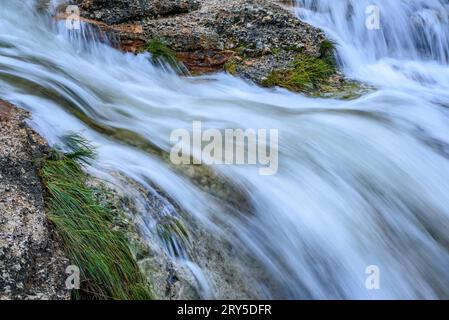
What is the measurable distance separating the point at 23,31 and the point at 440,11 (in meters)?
5.08

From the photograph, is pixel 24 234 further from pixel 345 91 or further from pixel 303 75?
pixel 345 91

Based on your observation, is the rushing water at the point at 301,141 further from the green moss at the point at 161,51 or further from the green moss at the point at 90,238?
the green moss at the point at 90,238

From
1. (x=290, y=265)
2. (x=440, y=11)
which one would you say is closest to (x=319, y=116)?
(x=290, y=265)

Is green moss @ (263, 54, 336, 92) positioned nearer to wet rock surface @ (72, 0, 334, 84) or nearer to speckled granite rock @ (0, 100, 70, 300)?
wet rock surface @ (72, 0, 334, 84)

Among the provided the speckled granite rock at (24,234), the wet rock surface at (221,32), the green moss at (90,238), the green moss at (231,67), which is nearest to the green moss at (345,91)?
the wet rock surface at (221,32)

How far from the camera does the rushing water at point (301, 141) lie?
3.92 meters

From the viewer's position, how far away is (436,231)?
14.2 ft

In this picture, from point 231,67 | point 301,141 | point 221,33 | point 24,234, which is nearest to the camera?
point 24,234

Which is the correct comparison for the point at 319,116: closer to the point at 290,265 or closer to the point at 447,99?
the point at 447,99

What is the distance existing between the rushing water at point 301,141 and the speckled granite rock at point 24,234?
47 centimetres

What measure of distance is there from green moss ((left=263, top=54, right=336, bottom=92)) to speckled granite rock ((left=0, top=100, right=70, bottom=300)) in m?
2.96

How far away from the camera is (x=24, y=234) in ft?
10.7

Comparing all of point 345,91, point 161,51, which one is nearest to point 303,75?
point 345,91

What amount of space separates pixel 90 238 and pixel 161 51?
126 inches
